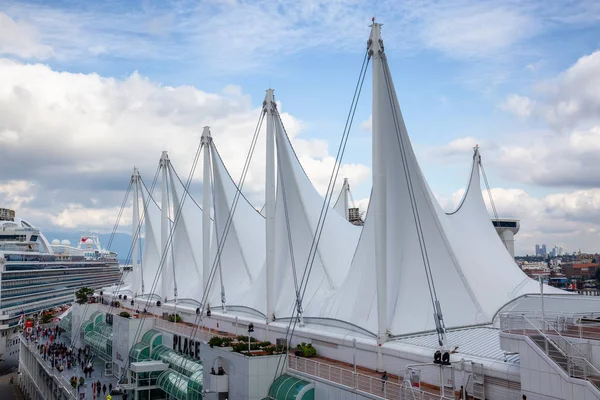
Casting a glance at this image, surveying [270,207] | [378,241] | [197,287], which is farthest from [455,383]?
[197,287]

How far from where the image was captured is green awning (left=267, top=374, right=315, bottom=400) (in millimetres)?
18156

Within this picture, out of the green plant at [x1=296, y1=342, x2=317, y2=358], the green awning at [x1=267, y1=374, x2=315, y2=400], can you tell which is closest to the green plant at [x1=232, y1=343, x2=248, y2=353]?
the green awning at [x1=267, y1=374, x2=315, y2=400]

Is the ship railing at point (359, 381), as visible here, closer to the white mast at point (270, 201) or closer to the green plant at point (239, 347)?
the green plant at point (239, 347)

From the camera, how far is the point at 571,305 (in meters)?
24.1

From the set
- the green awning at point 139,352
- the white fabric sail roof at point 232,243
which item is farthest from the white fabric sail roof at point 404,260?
the white fabric sail roof at point 232,243

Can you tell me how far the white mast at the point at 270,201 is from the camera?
1115 inches

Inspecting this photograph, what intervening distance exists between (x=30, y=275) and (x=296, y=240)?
51.1 metres

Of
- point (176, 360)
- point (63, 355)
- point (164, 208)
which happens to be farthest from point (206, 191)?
point (63, 355)

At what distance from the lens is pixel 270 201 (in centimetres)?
2888

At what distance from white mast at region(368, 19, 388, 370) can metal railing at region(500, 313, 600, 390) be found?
5.97m

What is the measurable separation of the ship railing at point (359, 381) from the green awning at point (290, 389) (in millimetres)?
342

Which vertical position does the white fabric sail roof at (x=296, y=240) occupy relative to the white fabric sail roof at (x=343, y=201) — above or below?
below

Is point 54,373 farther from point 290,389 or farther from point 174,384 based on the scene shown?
point 290,389

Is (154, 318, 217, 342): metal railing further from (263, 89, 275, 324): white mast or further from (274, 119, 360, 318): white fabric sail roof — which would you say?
(274, 119, 360, 318): white fabric sail roof
